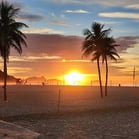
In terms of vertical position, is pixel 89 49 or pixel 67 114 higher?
pixel 89 49

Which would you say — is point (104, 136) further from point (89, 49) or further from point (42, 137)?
point (89, 49)

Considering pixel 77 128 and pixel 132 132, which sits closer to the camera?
pixel 132 132

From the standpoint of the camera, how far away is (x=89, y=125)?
1108 inches

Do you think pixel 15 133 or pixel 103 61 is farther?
pixel 103 61

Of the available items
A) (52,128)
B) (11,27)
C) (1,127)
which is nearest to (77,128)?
(52,128)

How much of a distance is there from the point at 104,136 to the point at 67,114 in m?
15.1

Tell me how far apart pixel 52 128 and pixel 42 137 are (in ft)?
16.2

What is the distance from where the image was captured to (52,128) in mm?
26188

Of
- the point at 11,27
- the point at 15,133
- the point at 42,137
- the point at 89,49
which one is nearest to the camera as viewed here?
the point at 15,133

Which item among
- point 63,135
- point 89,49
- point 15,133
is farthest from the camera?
point 89,49

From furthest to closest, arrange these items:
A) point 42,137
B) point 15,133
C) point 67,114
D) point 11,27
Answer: point 11,27, point 67,114, point 42,137, point 15,133

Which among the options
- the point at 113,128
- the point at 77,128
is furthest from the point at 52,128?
the point at 113,128

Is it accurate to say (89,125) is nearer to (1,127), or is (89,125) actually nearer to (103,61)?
(1,127)

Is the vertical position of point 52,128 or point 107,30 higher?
point 107,30
